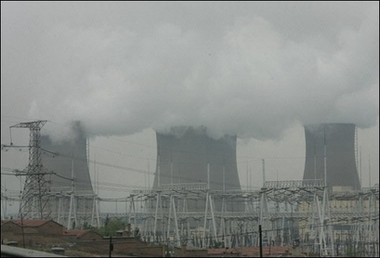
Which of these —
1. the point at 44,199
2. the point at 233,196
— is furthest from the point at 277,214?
the point at 44,199

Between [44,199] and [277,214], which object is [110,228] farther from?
[277,214]

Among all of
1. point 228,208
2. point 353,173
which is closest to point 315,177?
point 353,173

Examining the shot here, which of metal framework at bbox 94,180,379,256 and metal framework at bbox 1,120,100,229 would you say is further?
metal framework at bbox 94,180,379,256

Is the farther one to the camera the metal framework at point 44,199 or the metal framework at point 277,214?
the metal framework at point 277,214

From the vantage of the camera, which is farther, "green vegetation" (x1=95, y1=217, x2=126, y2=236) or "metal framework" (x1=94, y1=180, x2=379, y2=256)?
"metal framework" (x1=94, y1=180, x2=379, y2=256)

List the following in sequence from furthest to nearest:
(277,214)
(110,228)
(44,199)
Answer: (277,214) → (44,199) → (110,228)

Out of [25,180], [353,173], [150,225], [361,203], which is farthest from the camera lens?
[150,225]

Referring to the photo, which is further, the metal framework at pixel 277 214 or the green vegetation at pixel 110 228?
the metal framework at pixel 277 214

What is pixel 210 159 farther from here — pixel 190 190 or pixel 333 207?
pixel 333 207

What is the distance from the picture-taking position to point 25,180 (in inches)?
754

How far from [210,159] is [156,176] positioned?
363 centimetres

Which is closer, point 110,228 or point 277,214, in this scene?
point 110,228

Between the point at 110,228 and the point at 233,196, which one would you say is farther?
the point at 233,196

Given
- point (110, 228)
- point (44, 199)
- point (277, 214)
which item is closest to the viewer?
point (110, 228)
